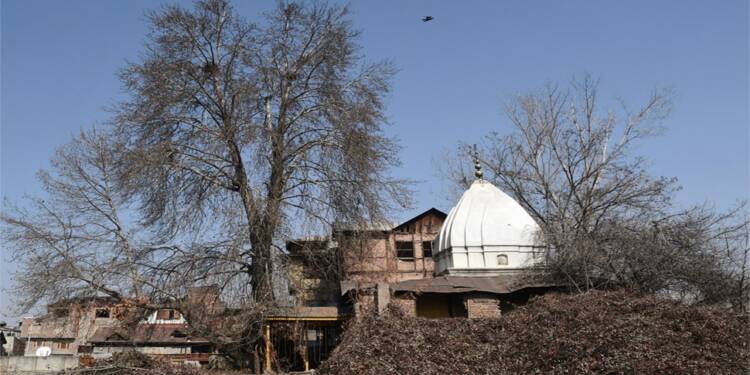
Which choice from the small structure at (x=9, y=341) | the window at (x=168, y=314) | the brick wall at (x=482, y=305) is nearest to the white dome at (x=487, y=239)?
the brick wall at (x=482, y=305)

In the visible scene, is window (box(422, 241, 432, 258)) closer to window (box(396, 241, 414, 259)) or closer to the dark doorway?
window (box(396, 241, 414, 259))

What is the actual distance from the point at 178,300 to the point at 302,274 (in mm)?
3327

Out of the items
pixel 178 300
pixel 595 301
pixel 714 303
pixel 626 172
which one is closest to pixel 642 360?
pixel 595 301

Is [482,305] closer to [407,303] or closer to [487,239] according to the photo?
[407,303]

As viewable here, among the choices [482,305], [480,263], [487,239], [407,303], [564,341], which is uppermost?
[487,239]

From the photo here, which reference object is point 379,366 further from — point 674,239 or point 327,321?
point 674,239

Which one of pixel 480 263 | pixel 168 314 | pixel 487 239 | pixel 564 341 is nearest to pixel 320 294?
pixel 168 314

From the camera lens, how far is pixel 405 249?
31.5 metres

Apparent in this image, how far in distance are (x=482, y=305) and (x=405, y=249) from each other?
12550 mm

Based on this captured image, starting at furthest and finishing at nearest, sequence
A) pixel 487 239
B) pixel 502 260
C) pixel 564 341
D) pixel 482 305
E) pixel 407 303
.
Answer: pixel 487 239 < pixel 502 260 < pixel 482 305 < pixel 407 303 < pixel 564 341

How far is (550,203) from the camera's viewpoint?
2902cm

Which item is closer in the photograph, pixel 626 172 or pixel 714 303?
pixel 714 303

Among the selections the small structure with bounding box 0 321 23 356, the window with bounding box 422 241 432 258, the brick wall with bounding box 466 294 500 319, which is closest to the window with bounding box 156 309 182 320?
the brick wall with bounding box 466 294 500 319

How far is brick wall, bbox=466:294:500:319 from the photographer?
19016 millimetres
